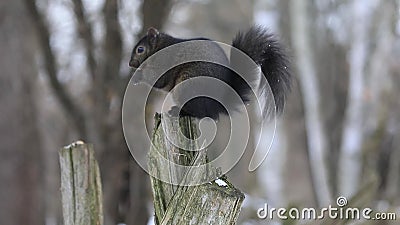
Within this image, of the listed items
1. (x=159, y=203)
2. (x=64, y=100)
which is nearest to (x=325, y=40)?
(x=64, y=100)

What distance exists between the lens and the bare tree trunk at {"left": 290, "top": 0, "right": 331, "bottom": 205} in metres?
7.05

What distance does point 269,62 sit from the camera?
2174 millimetres

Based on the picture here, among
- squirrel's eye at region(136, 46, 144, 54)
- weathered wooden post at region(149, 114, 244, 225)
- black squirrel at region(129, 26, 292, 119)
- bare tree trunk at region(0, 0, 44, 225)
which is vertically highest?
bare tree trunk at region(0, 0, 44, 225)

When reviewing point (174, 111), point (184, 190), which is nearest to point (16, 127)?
point (174, 111)

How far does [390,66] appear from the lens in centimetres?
814

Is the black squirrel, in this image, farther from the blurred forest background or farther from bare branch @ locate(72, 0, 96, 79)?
bare branch @ locate(72, 0, 96, 79)

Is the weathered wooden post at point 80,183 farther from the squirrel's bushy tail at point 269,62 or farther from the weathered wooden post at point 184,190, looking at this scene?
the squirrel's bushy tail at point 269,62

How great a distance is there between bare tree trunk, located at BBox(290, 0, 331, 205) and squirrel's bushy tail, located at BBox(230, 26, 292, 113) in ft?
16.0

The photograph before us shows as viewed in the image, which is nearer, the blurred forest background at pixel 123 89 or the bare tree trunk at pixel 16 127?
the blurred forest background at pixel 123 89

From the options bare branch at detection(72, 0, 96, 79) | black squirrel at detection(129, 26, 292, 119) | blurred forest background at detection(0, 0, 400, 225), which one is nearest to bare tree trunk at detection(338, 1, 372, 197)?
blurred forest background at detection(0, 0, 400, 225)

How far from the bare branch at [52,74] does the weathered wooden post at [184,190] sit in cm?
270

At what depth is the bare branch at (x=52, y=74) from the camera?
14.6ft

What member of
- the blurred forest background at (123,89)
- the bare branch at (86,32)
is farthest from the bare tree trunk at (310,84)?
the bare branch at (86,32)

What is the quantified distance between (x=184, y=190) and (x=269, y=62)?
64cm
